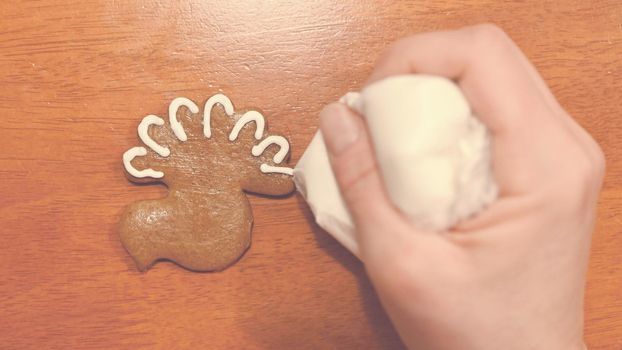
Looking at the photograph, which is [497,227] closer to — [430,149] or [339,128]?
[430,149]

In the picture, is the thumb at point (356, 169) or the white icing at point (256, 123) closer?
the thumb at point (356, 169)

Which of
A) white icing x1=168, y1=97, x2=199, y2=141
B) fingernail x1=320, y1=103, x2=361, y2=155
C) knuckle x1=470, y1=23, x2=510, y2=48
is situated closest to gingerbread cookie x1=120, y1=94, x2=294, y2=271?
white icing x1=168, y1=97, x2=199, y2=141

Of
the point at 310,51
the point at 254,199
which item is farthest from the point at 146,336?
the point at 310,51

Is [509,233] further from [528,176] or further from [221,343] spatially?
[221,343]

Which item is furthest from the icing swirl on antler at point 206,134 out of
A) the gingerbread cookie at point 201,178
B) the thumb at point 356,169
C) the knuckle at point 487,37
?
the knuckle at point 487,37

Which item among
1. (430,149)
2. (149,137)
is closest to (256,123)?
(149,137)

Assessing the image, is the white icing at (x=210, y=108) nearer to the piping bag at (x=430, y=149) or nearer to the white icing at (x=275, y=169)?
the white icing at (x=275, y=169)
